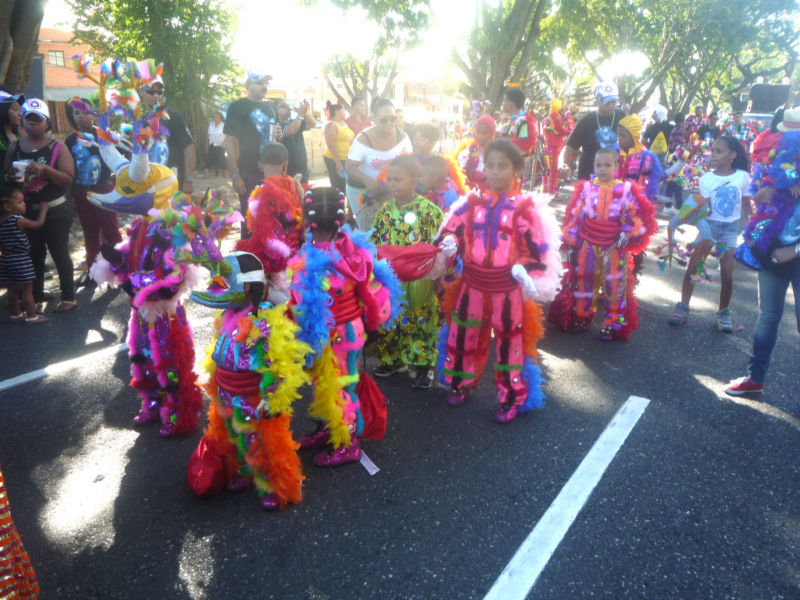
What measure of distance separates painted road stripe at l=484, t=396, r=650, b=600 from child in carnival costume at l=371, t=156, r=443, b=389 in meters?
1.40

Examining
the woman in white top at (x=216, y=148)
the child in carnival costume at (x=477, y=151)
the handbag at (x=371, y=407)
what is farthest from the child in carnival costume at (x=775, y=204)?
the woman in white top at (x=216, y=148)

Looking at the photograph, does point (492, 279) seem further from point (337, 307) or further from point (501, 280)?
point (337, 307)

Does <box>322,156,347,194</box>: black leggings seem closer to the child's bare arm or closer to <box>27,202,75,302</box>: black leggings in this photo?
<box>27,202,75,302</box>: black leggings

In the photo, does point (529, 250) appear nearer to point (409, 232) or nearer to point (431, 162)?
point (409, 232)

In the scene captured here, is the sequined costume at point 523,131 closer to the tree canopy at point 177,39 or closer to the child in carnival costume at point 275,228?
the child in carnival costume at point 275,228

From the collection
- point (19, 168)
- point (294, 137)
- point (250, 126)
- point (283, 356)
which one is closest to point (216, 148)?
point (294, 137)

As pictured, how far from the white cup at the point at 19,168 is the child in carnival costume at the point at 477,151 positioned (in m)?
4.09

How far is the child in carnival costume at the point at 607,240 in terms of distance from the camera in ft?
16.8

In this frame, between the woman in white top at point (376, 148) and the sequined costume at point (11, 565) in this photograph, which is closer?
the sequined costume at point (11, 565)

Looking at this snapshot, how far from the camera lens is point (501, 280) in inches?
149

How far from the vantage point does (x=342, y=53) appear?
24.9m

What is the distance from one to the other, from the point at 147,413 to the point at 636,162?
5.73 metres

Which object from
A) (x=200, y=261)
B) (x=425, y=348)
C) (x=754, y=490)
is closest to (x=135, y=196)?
(x=200, y=261)

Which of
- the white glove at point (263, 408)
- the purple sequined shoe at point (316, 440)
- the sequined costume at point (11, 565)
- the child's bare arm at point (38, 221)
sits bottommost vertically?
the purple sequined shoe at point (316, 440)
